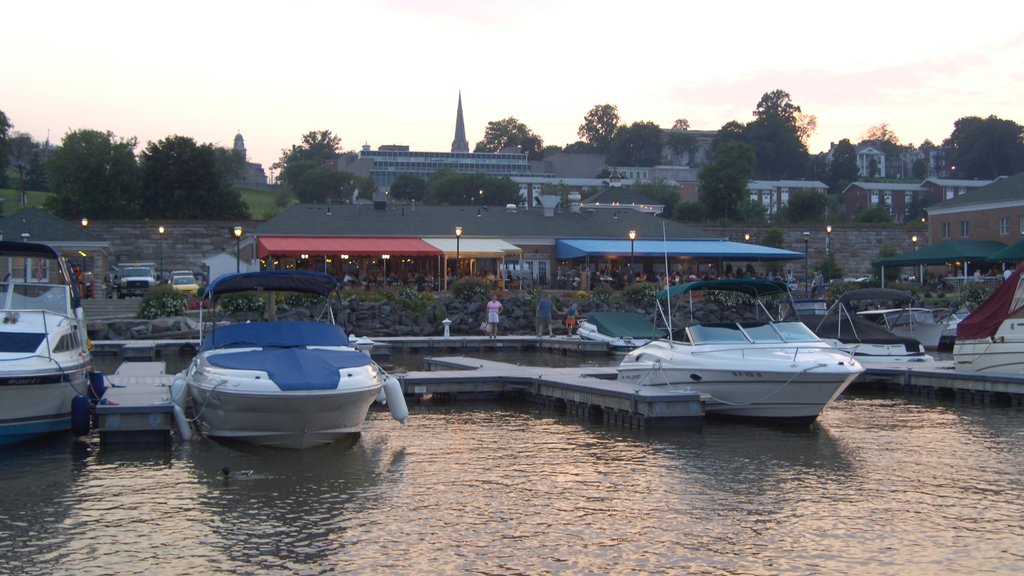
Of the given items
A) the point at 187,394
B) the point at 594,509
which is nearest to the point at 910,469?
the point at 594,509

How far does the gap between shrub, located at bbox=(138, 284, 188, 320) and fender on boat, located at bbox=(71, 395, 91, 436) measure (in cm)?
2217

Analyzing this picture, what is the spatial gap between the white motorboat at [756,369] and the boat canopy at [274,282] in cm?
635

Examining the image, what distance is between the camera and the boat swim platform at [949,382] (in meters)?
21.6

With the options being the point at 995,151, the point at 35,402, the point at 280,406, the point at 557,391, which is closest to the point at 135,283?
the point at 557,391

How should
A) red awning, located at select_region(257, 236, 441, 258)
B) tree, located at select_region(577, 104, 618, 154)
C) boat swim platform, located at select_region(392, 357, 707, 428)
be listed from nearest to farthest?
boat swim platform, located at select_region(392, 357, 707, 428) < red awning, located at select_region(257, 236, 441, 258) < tree, located at select_region(577, 104, 618, 154)

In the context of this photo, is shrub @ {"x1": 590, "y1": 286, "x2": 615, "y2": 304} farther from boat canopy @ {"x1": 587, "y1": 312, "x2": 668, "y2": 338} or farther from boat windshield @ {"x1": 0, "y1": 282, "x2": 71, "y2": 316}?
boat windshield @ {"x1": 0, "y1": 282, "x2": 71, "y2": 316}

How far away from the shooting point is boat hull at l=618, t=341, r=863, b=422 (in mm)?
17756

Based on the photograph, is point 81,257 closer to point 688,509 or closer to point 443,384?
point 443,384

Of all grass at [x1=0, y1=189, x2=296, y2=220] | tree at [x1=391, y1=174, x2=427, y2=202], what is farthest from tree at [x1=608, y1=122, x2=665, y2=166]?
grass at [x1=0, y1=189, x2=296, y2=220]

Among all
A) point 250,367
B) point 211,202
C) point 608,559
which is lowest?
point 608,559

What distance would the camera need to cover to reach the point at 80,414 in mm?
16344

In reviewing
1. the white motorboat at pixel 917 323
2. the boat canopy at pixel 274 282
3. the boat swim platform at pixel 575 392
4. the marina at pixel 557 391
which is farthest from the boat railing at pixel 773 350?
the white motorboat at pixel 917 323

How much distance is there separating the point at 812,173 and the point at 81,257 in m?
119

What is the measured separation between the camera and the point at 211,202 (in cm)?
7069
